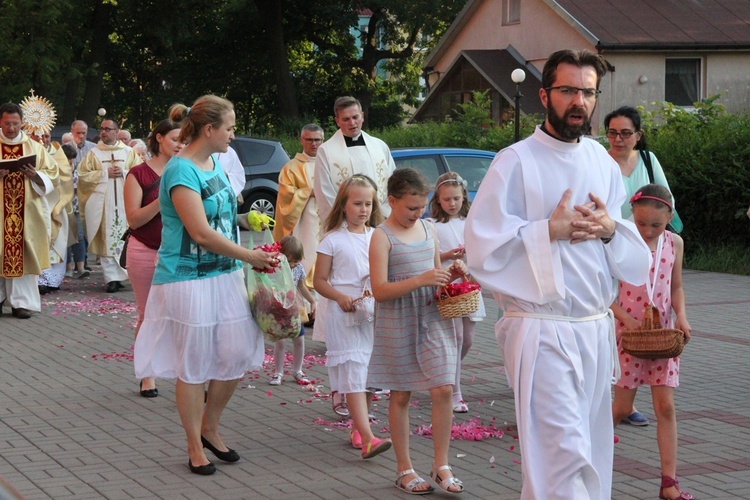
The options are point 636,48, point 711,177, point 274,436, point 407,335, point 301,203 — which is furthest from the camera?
point 636,48

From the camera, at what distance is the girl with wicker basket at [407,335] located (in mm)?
6000

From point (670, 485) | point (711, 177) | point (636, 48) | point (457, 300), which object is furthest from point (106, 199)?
point (636, 48)

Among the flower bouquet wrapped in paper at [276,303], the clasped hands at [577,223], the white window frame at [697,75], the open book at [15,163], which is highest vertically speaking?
the white window frame at [697,75]

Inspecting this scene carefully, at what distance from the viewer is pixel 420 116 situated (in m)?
45.4

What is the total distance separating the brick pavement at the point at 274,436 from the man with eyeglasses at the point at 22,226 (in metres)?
2.04

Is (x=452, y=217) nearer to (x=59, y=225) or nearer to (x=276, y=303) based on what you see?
(x=276, y=303)

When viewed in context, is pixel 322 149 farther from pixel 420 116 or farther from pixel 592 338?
pixel 420 116

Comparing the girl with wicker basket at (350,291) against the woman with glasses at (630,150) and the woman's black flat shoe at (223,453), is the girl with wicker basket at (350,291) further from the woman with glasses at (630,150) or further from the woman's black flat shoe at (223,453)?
the woman with glasses at (630,150)

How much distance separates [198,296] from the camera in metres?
6.32

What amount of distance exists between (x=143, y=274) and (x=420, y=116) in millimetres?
37576

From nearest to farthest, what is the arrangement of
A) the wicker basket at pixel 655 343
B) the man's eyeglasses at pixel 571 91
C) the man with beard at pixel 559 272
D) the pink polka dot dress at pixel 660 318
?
the man with beard at pixel 559 272 < the man's eyeglasses at pixel 571 91 < the wicker basket at pixel 655 343 < the pink polka dot dress at pixel 660 318

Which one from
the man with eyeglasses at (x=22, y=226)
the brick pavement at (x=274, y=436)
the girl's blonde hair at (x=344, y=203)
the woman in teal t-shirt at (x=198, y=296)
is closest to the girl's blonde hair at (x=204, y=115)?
the woman in teal t-shirt at (x=198, y=296)

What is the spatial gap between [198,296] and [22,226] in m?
7.49

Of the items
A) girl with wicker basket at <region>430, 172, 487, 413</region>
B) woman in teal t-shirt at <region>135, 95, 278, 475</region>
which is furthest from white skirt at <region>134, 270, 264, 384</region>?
girl with wicker basket at <region>430, 172, 487, 413</region>
